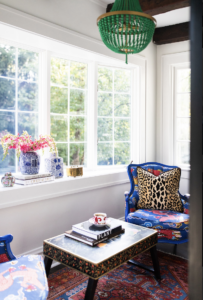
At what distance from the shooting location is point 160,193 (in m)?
2.87

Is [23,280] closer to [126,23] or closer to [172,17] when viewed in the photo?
[126,23]

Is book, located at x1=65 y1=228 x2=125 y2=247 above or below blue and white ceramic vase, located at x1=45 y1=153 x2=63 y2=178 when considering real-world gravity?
below

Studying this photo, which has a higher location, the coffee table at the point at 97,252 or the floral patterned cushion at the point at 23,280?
the floral patterned cushion at the point at 23,280

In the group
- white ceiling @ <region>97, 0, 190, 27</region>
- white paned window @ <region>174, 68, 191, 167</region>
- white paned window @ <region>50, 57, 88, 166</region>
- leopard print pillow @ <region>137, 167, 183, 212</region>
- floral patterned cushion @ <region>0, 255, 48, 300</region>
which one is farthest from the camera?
white paned window @ <region>174, 68, 191, 167</region>

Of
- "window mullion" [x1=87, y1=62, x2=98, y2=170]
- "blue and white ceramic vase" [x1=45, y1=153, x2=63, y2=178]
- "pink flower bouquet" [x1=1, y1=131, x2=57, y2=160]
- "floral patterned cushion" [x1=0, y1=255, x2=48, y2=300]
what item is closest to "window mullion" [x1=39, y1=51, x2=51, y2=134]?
"blue and white ceramic vase" [x1=45, y1=153, x2=63, y2=178]

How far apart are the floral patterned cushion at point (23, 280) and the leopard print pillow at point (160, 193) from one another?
4.82 feet

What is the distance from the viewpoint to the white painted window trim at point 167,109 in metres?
3.85

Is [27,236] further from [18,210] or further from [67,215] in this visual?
[67,215]

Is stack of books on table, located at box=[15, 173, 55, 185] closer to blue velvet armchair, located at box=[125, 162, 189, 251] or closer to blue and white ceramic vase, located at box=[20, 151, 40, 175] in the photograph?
blue and white ceramic vase, located at box=[20, 151, 40, 175]

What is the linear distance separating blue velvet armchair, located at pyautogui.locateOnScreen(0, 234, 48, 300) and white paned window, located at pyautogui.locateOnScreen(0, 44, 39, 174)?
106 cm

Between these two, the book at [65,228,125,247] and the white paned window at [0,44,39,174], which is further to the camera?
the white paned window at [0,44,39,174]

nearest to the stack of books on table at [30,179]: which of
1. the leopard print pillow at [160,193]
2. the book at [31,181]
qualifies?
the book at [31,181]

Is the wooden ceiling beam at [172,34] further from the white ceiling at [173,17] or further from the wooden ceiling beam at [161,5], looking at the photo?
the wooden ceiling beam at [161,5]

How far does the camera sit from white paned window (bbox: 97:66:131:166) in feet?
11.6
